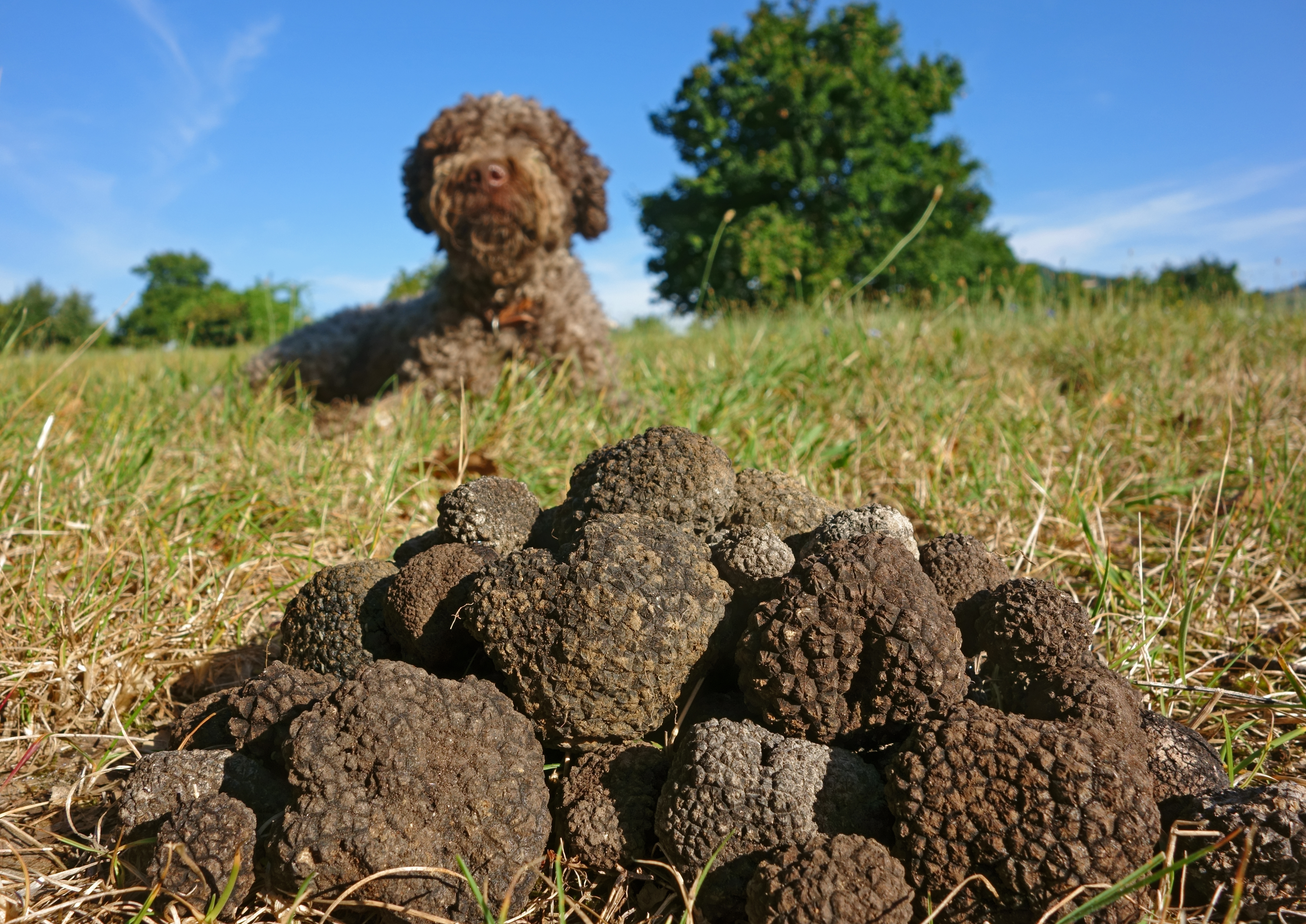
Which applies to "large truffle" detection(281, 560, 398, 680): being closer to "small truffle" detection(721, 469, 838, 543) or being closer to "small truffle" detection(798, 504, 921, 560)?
"small truffle" detection(721, 469, 838, 543)

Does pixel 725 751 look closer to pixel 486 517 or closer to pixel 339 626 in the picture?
pixel 486 517

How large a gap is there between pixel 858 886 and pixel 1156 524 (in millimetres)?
2907

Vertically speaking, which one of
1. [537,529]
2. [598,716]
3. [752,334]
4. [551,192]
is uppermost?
[551,192]

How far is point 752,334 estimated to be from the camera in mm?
6465

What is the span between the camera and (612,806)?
5.11ft

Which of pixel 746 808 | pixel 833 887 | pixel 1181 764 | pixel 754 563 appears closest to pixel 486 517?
pixel 754 563

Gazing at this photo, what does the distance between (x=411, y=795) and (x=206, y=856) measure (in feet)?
1.31

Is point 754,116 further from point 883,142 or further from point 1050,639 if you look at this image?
point 1050,639

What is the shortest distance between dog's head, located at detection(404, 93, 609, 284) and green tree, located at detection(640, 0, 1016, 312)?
57.1 feet

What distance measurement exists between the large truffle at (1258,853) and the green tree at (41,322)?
3673 millimetres

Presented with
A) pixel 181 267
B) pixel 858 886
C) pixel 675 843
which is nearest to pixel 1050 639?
pixel 858 886

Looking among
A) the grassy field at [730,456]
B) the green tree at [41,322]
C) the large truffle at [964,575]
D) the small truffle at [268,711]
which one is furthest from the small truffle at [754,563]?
the green tree at [41,322]

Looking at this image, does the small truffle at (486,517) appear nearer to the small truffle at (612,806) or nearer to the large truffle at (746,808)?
the small truffle at (612,806)

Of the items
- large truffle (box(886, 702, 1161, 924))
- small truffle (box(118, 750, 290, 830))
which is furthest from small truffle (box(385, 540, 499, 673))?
large truffle (box(886, 702, 1161, 924))
